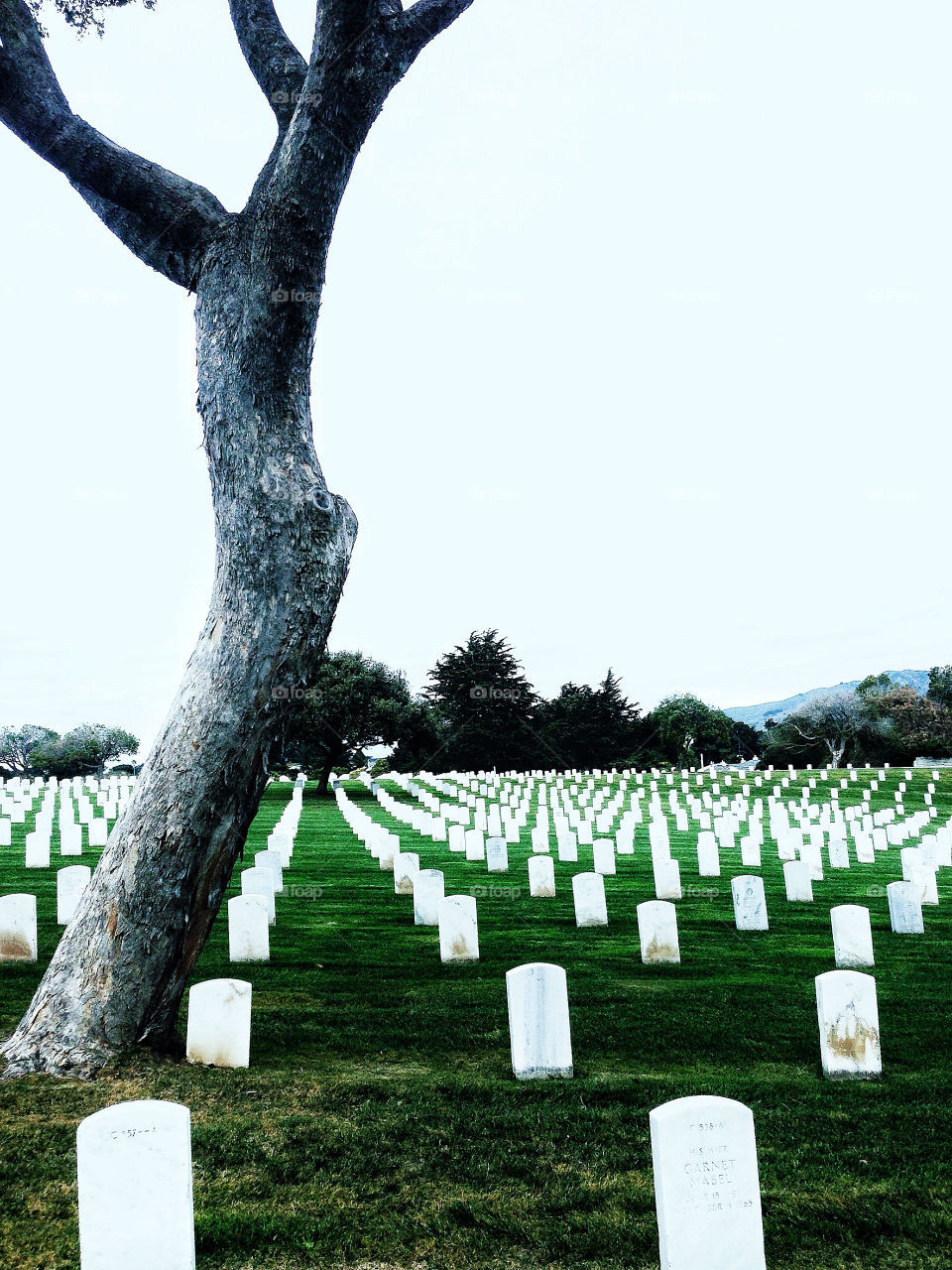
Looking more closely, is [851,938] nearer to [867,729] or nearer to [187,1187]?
[187,1187]

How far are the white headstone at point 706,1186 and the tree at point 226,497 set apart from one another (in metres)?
3.22

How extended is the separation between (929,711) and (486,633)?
91.4 ft

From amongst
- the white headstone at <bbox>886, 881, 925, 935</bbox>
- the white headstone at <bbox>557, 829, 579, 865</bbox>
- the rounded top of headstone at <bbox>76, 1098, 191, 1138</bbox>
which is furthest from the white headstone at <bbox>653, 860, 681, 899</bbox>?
the rounded top of headstone at <bbox>76, 1098, 191, 1138</bbox>

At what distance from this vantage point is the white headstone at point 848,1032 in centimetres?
529

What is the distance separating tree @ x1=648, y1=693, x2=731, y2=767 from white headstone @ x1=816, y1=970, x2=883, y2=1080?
5442 cm

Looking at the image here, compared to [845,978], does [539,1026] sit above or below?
below

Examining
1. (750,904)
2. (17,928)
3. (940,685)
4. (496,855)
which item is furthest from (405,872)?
(940,685)

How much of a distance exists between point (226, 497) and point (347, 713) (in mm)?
31166

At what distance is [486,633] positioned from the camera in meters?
58.9

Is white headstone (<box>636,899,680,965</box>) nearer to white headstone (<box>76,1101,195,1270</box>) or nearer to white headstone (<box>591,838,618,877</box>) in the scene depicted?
white headstone (<box>76,1101,195,1270</box>)

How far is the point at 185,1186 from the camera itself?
10.1 ft

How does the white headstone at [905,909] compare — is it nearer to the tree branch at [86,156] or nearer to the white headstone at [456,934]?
the white headstone at [456,934]

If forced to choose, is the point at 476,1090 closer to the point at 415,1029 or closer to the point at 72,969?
the point at 415,1029

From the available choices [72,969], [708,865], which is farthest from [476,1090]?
[708,865]
